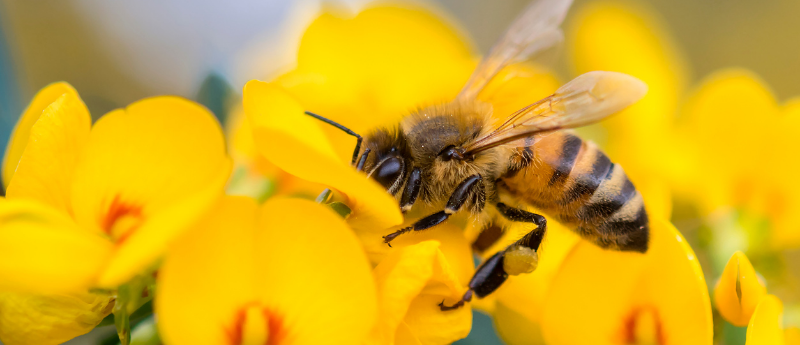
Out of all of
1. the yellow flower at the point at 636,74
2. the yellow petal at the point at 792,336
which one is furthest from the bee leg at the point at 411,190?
the yellow flower at the point at 636,74

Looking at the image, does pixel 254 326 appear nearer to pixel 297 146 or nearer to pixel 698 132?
pixel 297 146

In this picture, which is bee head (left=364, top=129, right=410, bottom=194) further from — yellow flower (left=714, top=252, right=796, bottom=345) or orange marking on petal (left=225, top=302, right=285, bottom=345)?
yellow flower (left=714, top=252, right=796, bottom=345)

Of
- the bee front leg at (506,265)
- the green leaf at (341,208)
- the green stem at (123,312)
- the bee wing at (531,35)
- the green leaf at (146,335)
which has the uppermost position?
the bee wing at (531,35)

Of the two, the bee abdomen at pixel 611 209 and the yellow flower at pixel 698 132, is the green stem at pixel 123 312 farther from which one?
the yellow flower at pixel 698 132

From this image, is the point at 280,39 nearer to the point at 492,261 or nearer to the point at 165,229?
the point at 492,261

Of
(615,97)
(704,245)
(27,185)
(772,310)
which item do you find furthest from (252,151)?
(704,245)
